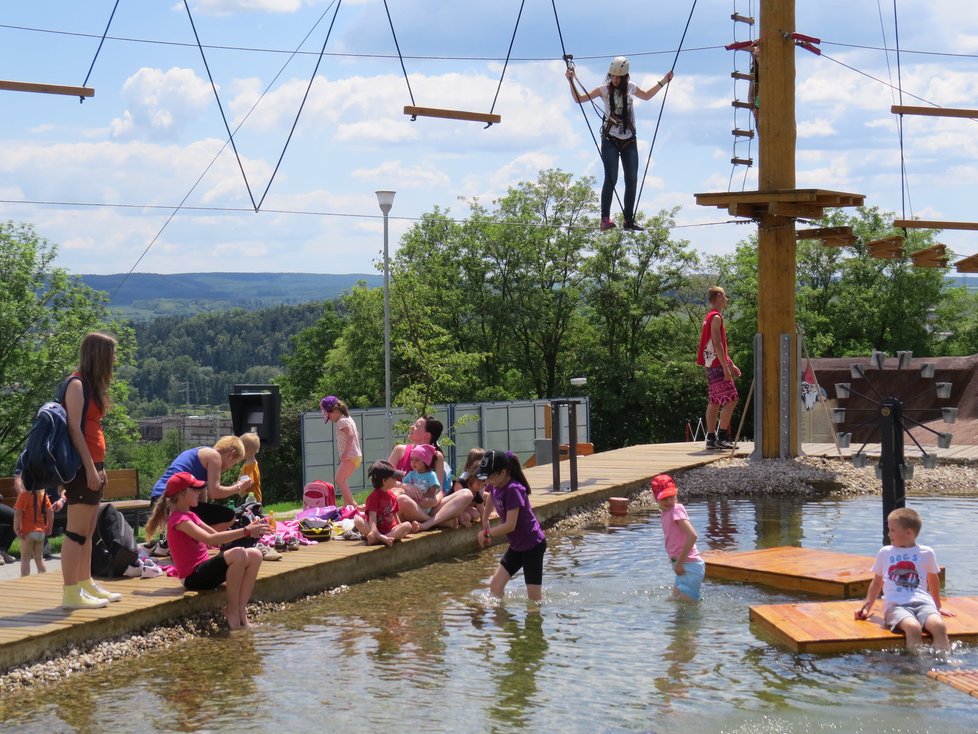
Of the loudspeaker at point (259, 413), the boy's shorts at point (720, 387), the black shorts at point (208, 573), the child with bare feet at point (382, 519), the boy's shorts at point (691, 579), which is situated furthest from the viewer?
the boy's shorts at point (720, 387)

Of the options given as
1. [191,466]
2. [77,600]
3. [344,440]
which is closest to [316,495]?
[344,440]

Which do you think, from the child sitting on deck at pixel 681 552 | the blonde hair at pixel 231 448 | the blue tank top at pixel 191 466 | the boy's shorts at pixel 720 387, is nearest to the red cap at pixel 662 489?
the child sitting on deck at pixel 681 552

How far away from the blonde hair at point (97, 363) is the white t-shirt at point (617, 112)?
24.5 feet

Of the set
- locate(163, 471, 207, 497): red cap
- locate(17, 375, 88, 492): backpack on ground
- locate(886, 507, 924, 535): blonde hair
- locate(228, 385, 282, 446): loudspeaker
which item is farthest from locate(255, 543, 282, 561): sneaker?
locate(886, 507, 924, 535): blonde hair

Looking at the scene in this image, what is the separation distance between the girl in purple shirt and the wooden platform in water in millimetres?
3340

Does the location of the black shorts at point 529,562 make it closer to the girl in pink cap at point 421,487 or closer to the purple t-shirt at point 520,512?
the purple t-shirt at point 520,512

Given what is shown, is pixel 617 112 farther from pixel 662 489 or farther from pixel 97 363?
pixel 97 363

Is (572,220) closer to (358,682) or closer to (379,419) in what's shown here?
(379,419)

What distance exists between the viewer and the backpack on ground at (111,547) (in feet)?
30.5

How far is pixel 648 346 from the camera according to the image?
5106 centimetres

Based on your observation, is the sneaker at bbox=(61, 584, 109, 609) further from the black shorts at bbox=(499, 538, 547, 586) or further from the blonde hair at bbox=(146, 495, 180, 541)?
the black shorts at bbox=(499, 538, 547, 586)

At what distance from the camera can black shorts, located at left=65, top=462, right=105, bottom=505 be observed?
7.99 meters

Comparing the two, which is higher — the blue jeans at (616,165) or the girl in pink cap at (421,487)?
the blue jeans at (616,165)

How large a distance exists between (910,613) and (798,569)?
257cm
